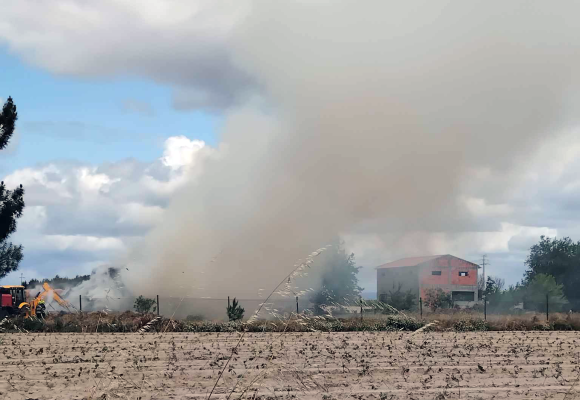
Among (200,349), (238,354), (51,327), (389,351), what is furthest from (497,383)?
(51,327)

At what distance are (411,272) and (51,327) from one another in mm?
50273

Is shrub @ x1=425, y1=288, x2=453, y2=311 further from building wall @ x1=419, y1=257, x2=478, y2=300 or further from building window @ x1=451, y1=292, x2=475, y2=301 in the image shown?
building wall @ x1=419, y1=257, x2=478, y2=300

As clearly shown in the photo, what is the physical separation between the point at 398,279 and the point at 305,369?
60215 millimetres

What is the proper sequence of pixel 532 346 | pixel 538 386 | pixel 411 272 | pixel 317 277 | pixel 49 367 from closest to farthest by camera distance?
pixel 538 386 → pixel 49 367 → pixel 532 346 → pixel 317 277 → pixel 411 272

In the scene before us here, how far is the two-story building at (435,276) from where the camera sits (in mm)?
72875

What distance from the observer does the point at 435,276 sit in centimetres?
7619

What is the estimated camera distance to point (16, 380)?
1420 cm

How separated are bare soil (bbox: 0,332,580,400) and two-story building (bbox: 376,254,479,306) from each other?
4937cm

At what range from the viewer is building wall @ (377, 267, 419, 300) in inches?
2844

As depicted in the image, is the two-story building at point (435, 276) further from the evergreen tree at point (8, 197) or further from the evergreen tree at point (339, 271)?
the evergreen tree at point (8, 197)

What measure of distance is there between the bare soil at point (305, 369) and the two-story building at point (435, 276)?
49374mm

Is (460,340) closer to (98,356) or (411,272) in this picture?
(98,356)

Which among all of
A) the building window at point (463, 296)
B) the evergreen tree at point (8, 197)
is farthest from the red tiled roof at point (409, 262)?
the evergreen tree at point (8, 197)

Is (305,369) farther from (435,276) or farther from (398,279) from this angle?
(435,276)
